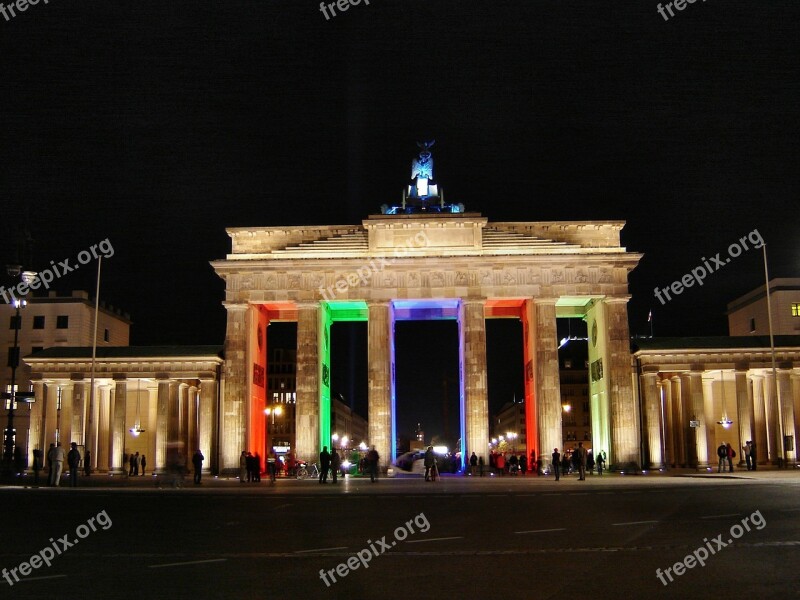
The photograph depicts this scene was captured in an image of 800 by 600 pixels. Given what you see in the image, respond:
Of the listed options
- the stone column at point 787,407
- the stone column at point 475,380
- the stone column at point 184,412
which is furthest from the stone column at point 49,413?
the stone column at point 787,407

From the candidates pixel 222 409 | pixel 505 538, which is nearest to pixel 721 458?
pixel 222 409

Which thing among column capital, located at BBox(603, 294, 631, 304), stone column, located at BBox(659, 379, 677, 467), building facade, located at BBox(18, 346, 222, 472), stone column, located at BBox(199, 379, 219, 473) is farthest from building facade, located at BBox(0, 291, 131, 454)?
stone column, located at BBox(659, 379, 677, 467)

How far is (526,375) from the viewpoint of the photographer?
64438 mm

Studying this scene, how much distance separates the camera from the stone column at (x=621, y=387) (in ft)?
189

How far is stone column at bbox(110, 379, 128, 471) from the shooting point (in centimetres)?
6225

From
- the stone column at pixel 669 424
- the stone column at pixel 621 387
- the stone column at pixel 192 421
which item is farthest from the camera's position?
the stone column at pixel 192 421

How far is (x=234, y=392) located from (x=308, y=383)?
5.22m

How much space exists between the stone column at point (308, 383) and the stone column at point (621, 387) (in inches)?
793

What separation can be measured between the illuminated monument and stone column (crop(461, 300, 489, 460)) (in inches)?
2.7

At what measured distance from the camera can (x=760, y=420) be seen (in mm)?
64562

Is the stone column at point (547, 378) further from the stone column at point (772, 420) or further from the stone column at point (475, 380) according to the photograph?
the stone column at point (772, 420)

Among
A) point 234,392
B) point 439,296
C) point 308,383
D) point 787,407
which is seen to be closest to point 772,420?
point 787,407

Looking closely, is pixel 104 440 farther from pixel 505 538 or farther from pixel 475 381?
pixel 505 538

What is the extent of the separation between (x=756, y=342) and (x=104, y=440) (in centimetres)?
5040
